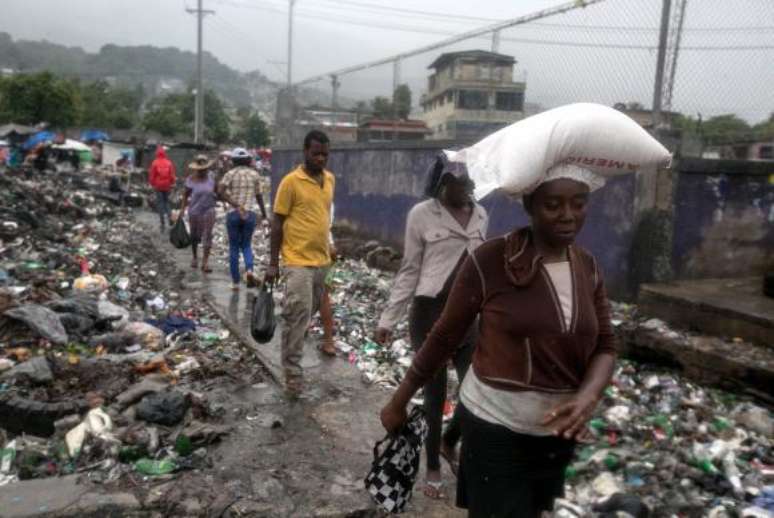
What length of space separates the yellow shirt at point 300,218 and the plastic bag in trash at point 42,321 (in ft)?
7.96

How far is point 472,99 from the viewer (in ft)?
27.8

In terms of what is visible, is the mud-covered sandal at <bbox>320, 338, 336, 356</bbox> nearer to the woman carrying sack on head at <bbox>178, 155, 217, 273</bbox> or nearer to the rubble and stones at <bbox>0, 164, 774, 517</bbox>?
the rubble and stones at <bbox>0, 164, 774, 517</bbox>

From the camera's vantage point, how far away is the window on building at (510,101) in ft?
24.6

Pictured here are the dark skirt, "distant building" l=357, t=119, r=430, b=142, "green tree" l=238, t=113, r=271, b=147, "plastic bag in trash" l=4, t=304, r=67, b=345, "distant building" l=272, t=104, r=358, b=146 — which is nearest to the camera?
the dark skirt

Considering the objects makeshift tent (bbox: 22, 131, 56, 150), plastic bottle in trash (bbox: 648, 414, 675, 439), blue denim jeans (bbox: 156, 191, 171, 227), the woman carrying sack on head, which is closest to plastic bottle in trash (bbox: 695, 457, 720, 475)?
plastic bottle in trash (bbox: 648, 414, 675, 439)

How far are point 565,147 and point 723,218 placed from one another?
17.1ft

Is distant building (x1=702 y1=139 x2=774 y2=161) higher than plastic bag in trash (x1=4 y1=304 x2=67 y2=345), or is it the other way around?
distant building (x1=702 y1=139 x2=774 y2=161)

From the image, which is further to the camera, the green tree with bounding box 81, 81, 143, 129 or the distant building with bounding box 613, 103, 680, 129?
the green tree with bounding box 81, 81, 143, 129

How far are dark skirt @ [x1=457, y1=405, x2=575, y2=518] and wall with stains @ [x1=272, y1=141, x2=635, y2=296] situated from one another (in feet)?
14.7

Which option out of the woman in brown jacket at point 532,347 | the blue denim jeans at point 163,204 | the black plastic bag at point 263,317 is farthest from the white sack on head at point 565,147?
the blue denim jeans at point 163,204

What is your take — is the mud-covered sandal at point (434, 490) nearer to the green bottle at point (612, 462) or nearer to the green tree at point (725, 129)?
the green bottle at point (612, 462)

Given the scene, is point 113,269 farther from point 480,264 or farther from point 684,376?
point 480,264

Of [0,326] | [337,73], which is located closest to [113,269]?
[0,326]

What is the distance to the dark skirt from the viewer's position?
6.10 feet
